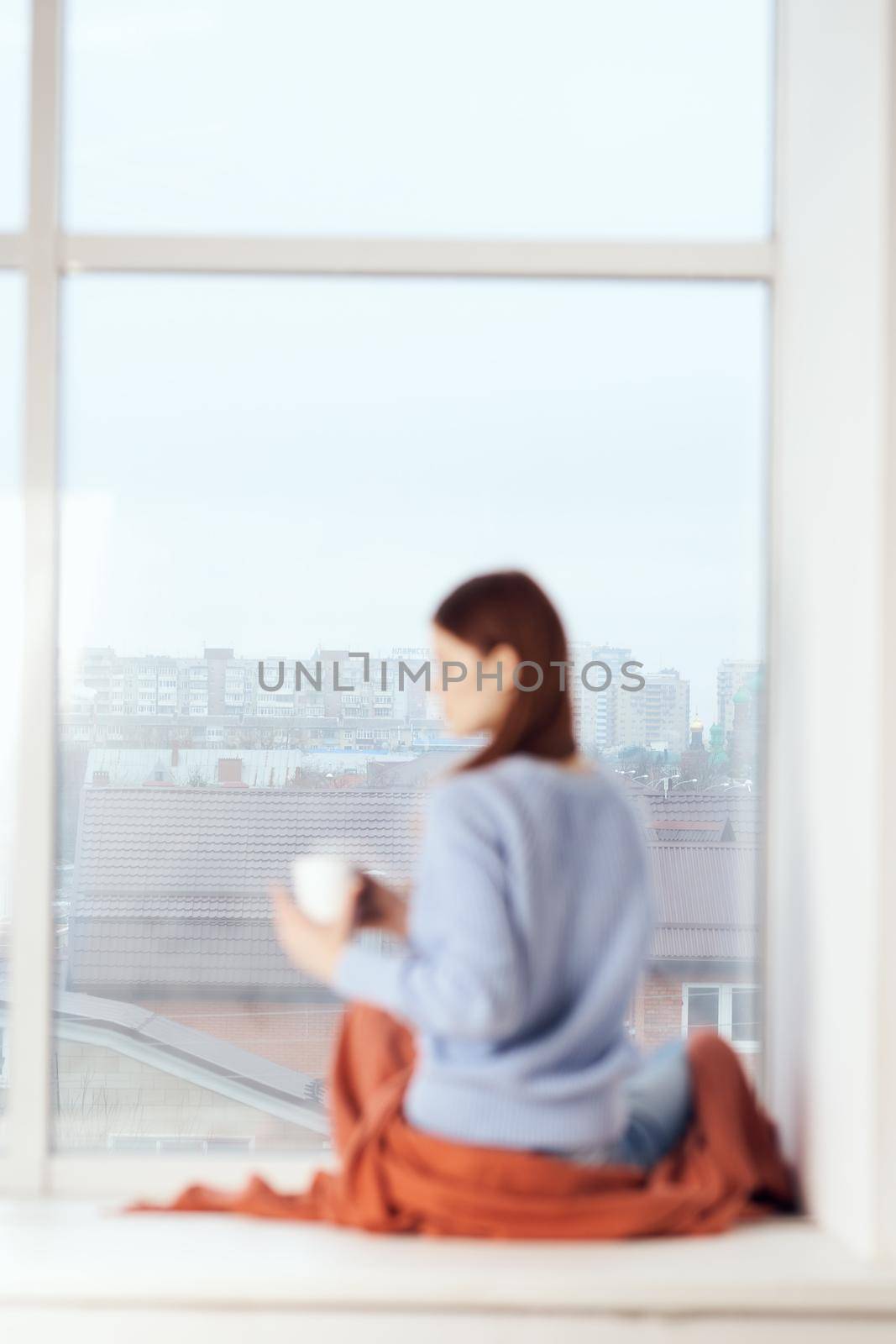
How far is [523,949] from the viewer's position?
64.4 inches

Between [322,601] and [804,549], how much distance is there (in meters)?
0.70

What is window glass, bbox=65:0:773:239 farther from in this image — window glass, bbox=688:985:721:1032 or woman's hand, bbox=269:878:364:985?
window glass, bbox=688:985:721:1032

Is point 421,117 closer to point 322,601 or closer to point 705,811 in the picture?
point 322,601

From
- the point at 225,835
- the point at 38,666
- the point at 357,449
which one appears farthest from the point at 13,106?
the point at 225,835

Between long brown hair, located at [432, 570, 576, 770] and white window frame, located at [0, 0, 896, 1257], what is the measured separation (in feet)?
1.21

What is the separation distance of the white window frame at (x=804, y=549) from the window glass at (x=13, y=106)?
0.15ft

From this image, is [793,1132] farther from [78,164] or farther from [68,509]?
[78,164]

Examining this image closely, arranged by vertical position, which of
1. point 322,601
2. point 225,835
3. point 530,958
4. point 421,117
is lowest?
point 530,958

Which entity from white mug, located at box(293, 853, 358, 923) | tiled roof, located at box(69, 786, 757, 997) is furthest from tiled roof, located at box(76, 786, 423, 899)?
white mug, located at box(293, 853, 358, 923)

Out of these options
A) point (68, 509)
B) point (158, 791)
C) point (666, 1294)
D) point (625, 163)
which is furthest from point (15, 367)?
point (666, 1294)

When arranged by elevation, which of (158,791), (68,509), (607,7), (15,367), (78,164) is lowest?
(158,791)

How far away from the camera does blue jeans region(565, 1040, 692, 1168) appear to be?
1.76 m

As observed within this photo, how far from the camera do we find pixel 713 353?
2.04 meters

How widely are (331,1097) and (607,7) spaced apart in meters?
1.64
